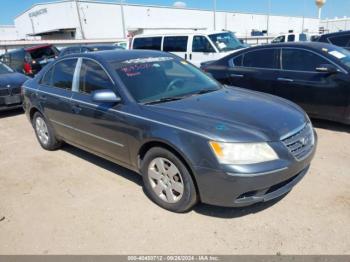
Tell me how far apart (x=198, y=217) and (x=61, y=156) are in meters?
2.86

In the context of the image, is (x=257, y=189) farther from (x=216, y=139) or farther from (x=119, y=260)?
(x=119, y=260)

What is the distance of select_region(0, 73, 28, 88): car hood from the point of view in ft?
27.4

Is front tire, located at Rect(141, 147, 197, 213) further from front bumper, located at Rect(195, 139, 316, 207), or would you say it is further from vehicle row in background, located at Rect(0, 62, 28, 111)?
vehicle row in background, located at Rect(0, 62, 28, 111)

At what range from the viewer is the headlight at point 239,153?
290 centimetres

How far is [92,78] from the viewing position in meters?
4.20

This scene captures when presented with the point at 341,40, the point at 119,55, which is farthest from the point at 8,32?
the point at 119,55

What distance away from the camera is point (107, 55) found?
427cm

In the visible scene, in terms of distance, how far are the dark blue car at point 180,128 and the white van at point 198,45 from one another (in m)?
6.11

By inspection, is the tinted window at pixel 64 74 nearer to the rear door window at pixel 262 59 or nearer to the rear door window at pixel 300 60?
the rear door window at pixel 262 59

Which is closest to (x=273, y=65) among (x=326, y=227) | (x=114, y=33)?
(x=326, y=227)

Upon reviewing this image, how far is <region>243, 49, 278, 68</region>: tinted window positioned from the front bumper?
354 cm

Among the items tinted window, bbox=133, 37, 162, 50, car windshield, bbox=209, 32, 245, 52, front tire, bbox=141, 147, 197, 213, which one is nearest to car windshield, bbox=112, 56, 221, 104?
front tire, bbox=141, 147, 197, 213

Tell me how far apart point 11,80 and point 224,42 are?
6.47 meters

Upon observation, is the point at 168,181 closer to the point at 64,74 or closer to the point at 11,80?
the point at 64,74
